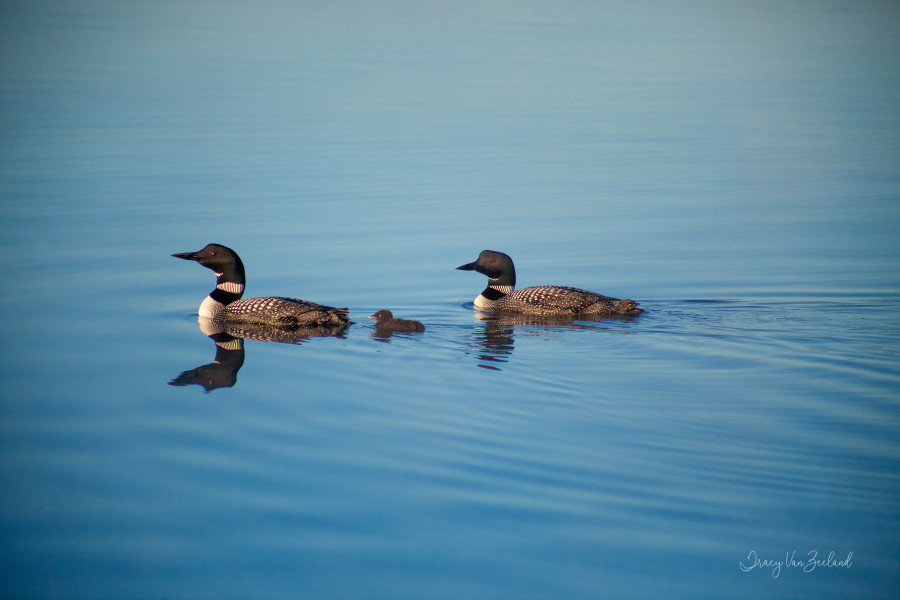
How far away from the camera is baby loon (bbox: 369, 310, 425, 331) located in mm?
8117

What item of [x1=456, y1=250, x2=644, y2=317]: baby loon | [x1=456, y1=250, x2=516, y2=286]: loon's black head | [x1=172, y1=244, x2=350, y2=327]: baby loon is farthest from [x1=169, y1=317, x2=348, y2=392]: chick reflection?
[x1=456, y1=250, x2=516, y2=286]: loon's black head

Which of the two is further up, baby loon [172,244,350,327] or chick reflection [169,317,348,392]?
baby loon [172,244,350,327]

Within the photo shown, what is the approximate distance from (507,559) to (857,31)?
35916mm

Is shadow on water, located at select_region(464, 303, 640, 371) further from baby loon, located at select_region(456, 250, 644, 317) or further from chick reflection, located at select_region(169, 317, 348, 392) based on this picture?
chick reflection, located at select_region(169, 317, 348, 392)

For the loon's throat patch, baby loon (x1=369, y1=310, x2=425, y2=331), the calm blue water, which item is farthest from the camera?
the loon's throat patch

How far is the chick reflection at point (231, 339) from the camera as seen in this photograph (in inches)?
274

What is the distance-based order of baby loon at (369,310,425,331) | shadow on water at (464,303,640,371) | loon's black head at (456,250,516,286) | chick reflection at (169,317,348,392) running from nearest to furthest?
chick reflection at (169,317,348,392), shadow on water at (464,303,640,371), baby loon at (369,310,425,331), loon's black head at (456,250,516,286)

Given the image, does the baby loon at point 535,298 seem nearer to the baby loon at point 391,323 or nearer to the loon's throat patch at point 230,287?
the baby loon at point 391,323

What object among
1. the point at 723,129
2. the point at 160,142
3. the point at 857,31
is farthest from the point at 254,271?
the point at 857,31

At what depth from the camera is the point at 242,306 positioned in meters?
8.57

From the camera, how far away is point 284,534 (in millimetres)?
4469

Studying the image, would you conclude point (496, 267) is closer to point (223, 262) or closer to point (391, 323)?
point (391, 323)

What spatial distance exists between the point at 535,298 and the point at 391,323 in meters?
1.53

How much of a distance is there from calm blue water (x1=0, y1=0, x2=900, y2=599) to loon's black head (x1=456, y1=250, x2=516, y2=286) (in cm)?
43
